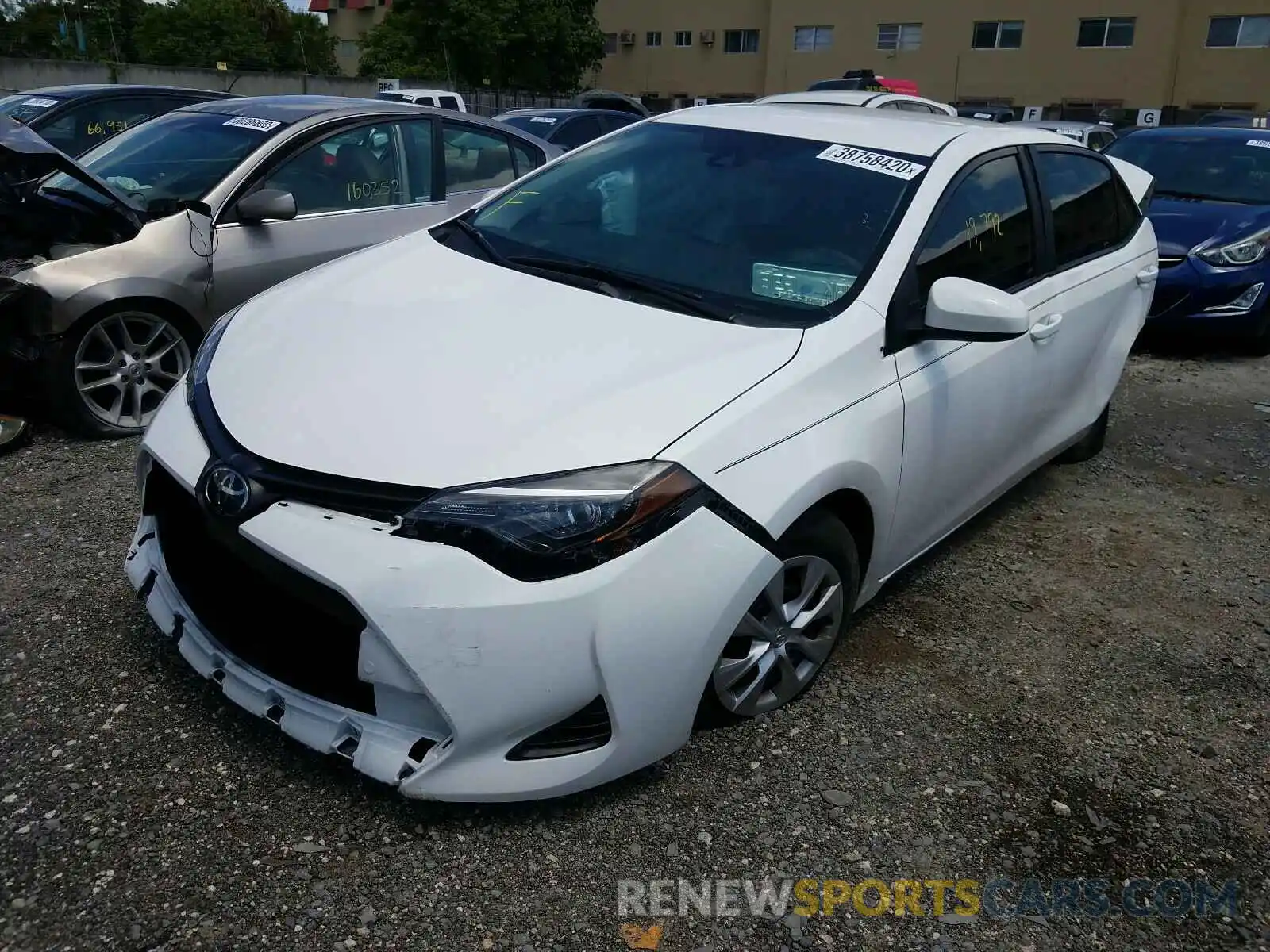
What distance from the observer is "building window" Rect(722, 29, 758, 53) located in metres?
44.7

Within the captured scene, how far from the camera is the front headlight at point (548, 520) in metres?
2.23

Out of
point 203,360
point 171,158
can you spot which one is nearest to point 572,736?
point 203,360

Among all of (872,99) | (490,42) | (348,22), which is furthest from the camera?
(348,22)

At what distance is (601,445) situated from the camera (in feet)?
7.75

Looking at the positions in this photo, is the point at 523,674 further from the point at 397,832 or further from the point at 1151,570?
the point at 1151,570

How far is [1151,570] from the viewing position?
412 centimetres

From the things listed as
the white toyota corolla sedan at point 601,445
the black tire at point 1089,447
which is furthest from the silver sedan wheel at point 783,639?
the black tire at point 1089,447

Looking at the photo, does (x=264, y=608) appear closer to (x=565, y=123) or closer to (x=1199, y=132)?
(x=1199, y=132)

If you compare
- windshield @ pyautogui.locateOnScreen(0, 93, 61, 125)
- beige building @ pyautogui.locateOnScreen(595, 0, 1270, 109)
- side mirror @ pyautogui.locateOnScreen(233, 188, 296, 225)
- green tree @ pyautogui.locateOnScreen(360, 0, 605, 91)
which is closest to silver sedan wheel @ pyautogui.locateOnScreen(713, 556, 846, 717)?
side mirror @ pyautogui.locateOnScreen(233, 188, 296, 225)

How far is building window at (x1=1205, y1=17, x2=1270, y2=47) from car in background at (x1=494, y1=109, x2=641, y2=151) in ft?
94.7

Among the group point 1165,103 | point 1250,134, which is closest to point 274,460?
point 1250,134

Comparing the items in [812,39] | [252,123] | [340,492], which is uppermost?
[812,39]

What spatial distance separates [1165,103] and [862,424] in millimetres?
38338

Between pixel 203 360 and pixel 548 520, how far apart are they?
1343 millimetres
